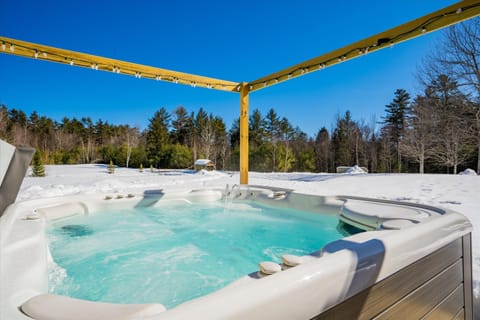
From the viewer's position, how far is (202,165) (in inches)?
458

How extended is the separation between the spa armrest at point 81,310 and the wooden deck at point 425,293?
398 millimetres

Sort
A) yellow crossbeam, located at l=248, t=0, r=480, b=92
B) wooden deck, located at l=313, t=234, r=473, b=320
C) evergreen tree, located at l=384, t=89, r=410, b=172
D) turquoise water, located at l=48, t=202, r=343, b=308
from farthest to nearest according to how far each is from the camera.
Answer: evergreen tree, located at l=384, t=89, r=410, b=172
yellow crossbeam, located at l=248, t=0, r=480, b=92
turquoise water, located at l=48, t=202, r=343, b=308
wooden deck, located at l=313, t=234, r=473, b=320

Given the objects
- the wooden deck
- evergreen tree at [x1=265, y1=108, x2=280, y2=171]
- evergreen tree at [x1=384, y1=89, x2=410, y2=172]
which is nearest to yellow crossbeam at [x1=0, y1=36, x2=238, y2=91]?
the wooden deck

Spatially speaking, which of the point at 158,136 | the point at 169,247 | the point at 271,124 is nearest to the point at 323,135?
the point at 271,124

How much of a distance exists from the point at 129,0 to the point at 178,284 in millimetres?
4793

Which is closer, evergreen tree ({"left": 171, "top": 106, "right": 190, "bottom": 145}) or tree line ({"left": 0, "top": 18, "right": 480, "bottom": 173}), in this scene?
tree line ({"left": 0, "top": 18, "right": 480, "bottom": 173})

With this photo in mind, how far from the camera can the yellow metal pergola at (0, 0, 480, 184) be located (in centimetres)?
206

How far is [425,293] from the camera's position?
3.00ft

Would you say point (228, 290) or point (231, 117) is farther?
point (231, 117)

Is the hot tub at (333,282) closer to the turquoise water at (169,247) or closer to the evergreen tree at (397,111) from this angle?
the turquoise water at (169,247)

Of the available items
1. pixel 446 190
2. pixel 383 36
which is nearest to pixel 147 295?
pixel 383 36

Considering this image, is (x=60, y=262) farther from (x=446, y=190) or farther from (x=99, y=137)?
(x=99, y=137)

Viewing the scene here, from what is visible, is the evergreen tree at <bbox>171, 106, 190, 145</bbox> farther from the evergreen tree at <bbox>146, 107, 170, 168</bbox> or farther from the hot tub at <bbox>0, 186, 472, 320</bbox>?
the hot tub at <bbox>0, 186, 472, 320</bbox>

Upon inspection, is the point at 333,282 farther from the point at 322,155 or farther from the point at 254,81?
the point at 322,155
